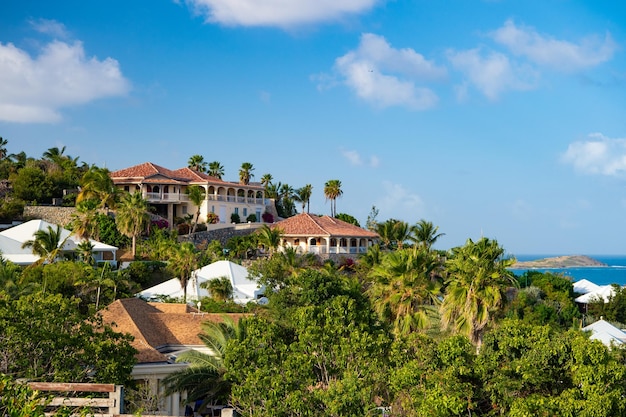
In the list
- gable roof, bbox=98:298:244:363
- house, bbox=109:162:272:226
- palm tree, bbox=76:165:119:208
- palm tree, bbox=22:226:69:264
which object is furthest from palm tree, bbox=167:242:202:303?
house, bbox=109:162:272:226

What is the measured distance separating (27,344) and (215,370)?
831 cm

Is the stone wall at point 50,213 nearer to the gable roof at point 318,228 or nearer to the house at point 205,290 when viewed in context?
the gable roof at point 318,228

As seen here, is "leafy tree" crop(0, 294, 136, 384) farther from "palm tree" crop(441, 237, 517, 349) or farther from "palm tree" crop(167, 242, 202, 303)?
"palm tree" crop(167, 242, 202, 303)

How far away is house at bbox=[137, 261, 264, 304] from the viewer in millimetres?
42719

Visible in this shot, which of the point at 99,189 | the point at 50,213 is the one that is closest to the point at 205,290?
the point at 99,189

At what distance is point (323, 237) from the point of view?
62.1m

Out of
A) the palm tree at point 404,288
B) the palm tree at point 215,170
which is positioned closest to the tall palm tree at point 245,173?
the palm tree at point 215,170

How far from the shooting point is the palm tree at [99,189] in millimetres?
56156

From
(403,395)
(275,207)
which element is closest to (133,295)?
(403,395)

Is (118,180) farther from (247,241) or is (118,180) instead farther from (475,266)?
(475,266)

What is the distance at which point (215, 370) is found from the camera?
24.0m

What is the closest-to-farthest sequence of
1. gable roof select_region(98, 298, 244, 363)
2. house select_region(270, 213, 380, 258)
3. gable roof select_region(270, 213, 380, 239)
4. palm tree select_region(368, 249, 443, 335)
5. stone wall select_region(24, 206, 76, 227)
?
palm tree select_region(368, 249, 443, 335)
gable roof select_region(98, 298, 244, 363)
stone wall select_region(24, 206, 76, 227)
house select_region(270, 213, 380, 258)
gable roof select_region(270, 213, 380, 239)

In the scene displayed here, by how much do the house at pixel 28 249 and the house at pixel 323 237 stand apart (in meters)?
16.0

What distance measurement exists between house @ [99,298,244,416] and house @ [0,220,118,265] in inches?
607
